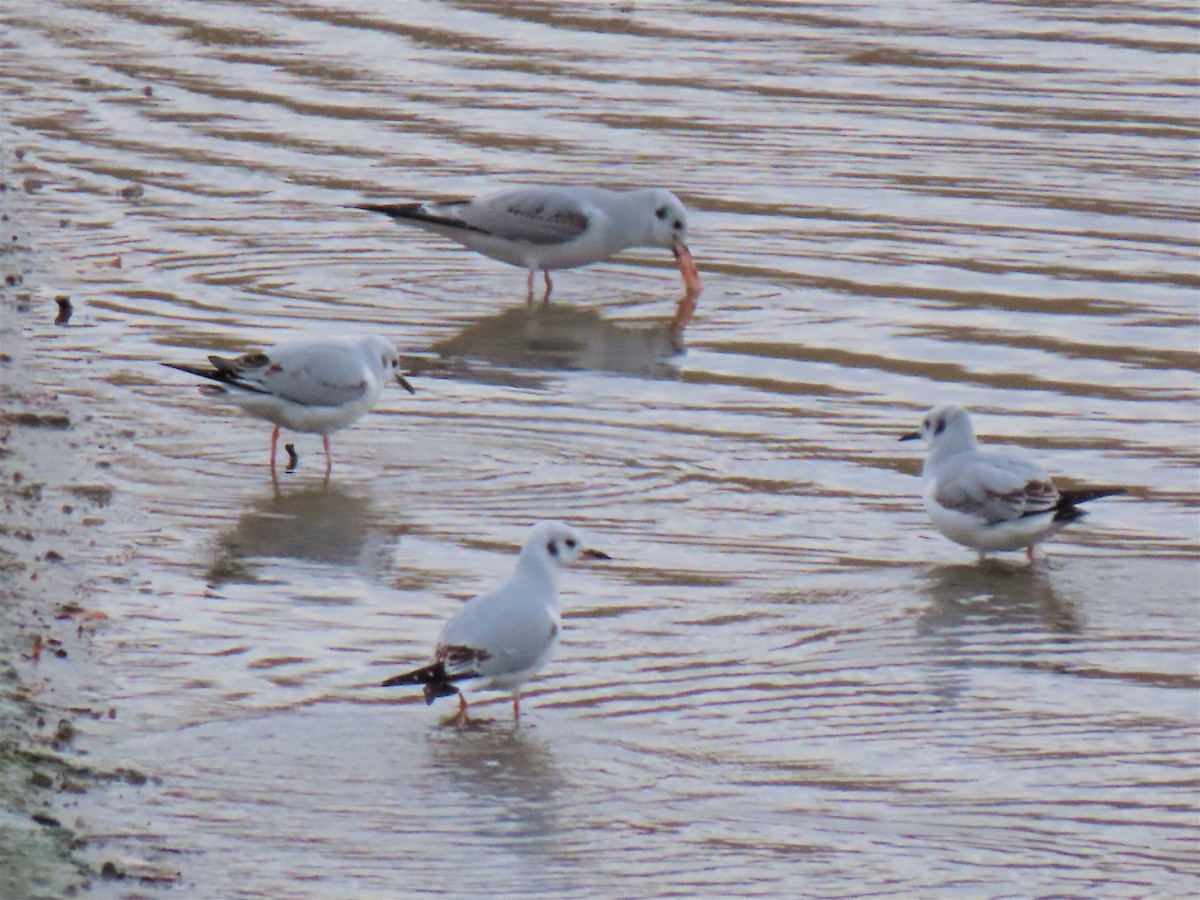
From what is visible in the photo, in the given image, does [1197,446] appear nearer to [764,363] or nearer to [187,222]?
[764,363]

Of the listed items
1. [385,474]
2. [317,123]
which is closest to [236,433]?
[385,474]

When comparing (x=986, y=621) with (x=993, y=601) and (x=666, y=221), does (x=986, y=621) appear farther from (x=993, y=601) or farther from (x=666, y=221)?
(x=666, y=221)

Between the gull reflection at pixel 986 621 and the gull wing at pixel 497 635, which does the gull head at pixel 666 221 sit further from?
the gull wing at pixel 497 635

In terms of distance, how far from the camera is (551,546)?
8.00 m

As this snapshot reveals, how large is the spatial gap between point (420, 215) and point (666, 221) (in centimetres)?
140

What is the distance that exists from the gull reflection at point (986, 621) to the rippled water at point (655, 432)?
0.08 feet

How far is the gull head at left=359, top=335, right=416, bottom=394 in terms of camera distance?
1045 centimetres

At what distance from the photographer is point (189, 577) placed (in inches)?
347

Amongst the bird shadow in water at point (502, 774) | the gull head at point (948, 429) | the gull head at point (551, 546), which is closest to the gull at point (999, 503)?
the gull head at point (948, 429)

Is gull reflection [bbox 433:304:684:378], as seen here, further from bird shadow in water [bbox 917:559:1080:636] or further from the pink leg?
bird shadow in water [bbox 917:559:1080:636]

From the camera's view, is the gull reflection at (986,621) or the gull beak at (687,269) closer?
the gull reflection at (986,621)

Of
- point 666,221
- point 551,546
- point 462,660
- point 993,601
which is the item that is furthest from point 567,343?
point 462,660

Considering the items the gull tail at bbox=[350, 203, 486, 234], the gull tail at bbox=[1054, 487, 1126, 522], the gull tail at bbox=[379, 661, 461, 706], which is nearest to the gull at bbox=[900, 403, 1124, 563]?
the gull tail at bbox=[1054, 487, 1126, 522]

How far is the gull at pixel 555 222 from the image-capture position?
13609 mm
